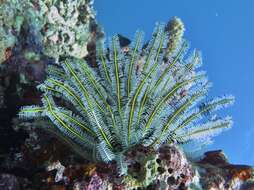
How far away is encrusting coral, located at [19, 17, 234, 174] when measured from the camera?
4.40 meters

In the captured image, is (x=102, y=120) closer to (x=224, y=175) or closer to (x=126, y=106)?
(x=126, y=106)

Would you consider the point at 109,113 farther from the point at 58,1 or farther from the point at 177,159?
the point at 58,1

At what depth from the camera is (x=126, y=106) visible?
4531mm

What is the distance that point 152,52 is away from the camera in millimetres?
5305

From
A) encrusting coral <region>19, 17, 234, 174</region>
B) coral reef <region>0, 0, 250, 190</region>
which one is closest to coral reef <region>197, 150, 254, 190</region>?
coral reef <region>0, 0, 250, 190</region>

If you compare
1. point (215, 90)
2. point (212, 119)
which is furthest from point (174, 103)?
point (215, 90)

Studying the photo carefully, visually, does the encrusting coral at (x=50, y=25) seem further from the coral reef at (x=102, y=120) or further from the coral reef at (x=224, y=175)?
the coral reef at (x=224, y=175)

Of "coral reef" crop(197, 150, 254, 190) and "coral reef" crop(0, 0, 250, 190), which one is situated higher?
"coral reef" crop(0, 0, 250, 190)

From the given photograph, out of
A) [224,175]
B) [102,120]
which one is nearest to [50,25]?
[102,120]

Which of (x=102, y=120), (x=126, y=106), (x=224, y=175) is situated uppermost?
(x=126, y=106)

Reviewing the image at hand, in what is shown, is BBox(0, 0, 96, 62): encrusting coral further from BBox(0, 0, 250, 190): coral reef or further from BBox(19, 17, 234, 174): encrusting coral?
BBox(19, 17, 234, 174): encrusting coral

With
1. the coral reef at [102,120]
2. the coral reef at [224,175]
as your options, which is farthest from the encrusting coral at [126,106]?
the coral reef at [224,175]

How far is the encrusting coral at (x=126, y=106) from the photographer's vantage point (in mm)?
4402

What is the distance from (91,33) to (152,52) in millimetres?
2307
